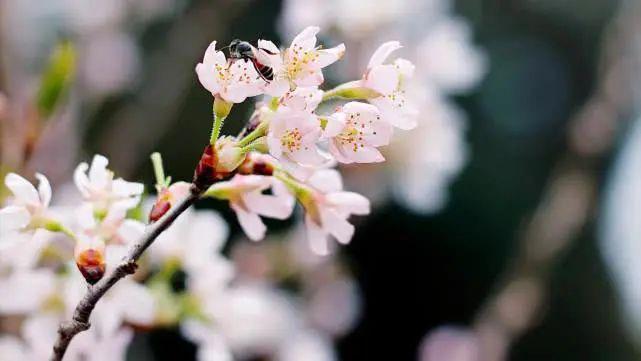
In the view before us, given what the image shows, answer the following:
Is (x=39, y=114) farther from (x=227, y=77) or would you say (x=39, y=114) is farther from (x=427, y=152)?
(x=427, y=152)

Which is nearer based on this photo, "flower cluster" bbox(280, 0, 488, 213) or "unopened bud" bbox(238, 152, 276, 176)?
"unopened bud" bbox(238, 152, 276, 176)

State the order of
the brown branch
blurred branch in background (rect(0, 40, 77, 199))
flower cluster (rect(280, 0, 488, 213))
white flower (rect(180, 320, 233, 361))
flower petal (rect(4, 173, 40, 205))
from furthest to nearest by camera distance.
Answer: flower cluster (rect(280, 0, 488, 213)) → blurred branch in background (rect(0, 40, 77, 199)) → white flower (rect(180, 320, 233, 361)) → flower petal (rect(4, 173, 40, 205)) → the brown branch

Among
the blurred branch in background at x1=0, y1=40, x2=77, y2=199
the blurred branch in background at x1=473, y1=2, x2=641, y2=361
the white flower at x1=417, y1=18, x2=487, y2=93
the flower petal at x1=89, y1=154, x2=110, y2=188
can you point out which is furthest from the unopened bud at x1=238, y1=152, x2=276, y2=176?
the white flower at x1=417, y1=18, x2=487, y2=93

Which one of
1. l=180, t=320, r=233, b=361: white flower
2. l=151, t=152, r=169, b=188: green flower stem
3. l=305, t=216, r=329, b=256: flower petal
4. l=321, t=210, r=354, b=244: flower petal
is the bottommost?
l=180, t=320, r=233, b=361: white flower

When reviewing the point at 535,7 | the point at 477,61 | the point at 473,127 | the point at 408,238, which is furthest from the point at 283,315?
the point at 535,7

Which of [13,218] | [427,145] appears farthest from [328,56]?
[427,145]

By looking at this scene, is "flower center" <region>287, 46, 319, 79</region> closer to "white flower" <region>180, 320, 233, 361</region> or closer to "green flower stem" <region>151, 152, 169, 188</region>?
"green flower stem" <region>151, 152, 169, 188</region>

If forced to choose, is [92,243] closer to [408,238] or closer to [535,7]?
[408,238]
